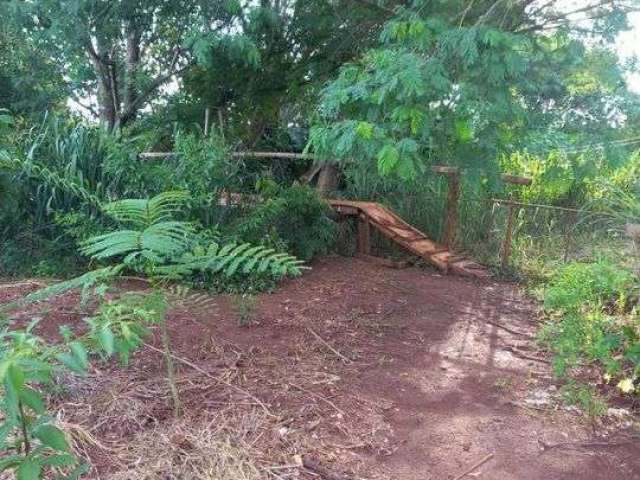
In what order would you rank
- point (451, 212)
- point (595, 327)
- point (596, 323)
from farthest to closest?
point (451, 212)
point (596, 323)
point (595, 327)

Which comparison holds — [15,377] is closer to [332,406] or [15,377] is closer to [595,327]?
[332,406]

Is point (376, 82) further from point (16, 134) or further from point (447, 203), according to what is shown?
point (16, 134)

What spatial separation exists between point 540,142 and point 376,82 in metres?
1.26

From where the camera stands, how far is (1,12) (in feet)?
16.3

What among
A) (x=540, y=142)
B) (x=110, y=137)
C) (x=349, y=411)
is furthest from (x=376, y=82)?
(x=110, y=137)

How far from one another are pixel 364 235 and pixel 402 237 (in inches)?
18.6

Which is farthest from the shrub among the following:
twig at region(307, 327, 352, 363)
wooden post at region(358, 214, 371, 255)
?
twig at region(307, 327, 352, 363)

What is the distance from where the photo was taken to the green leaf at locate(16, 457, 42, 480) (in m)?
1.35

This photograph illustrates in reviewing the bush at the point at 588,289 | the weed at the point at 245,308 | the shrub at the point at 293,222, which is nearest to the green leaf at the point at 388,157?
the weed at the point at 245,308

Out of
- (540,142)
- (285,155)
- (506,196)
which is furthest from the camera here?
(506,196)

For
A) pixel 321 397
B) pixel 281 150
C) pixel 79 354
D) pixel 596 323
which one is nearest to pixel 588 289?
pixel 596 323

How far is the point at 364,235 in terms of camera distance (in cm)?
616

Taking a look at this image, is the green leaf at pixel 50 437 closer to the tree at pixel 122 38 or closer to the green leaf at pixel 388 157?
the green leaf at pixel 388 157

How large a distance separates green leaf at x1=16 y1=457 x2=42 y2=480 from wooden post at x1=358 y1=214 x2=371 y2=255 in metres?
4.93
